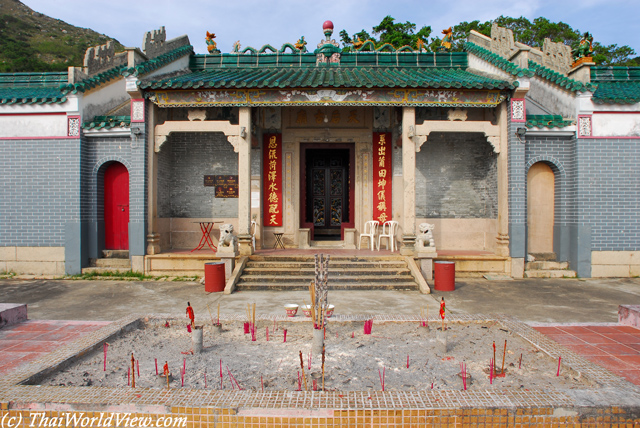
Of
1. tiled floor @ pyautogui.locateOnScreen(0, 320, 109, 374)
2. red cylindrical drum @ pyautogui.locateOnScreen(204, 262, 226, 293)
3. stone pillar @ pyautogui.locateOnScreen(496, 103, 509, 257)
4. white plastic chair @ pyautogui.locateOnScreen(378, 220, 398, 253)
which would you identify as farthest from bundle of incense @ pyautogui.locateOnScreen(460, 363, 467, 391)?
white plastic chair @ pyautogui.locateOnScreen(378, 220, 398, 253)

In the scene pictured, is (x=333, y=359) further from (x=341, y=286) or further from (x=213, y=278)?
(x=213, y=278)

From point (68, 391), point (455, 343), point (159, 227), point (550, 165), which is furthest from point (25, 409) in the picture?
point (550, 165)

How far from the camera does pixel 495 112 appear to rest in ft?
29.7

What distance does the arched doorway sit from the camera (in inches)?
362

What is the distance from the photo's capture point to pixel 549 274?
8.72m

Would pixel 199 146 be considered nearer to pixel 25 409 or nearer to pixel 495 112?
pixel 495 112

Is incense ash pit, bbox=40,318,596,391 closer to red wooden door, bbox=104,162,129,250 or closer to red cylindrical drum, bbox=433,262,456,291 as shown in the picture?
red cylindrical drum, bbox=433,262,456,291

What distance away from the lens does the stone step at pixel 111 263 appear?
9000 mm

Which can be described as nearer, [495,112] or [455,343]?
[455,343]

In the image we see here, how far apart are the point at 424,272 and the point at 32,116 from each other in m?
9.06

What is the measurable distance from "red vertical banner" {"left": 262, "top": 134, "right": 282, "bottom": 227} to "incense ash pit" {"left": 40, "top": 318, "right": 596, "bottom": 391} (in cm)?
594

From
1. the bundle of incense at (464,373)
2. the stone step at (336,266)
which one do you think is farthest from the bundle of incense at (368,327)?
the stone step at (336,266)

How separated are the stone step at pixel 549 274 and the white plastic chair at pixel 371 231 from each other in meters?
3.42

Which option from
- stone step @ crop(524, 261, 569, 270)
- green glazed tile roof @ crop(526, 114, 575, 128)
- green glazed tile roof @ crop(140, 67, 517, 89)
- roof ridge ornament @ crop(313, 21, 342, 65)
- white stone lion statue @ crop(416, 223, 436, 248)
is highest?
roof ridge ornament @ crop(313, 21, 342, 65)
